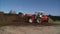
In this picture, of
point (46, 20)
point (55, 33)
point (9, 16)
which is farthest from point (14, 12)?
point (55, 33)

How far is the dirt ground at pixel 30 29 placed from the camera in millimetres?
1915

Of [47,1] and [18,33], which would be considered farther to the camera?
[47,1]

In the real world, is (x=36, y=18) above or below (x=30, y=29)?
above

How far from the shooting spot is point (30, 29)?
6.42 ft

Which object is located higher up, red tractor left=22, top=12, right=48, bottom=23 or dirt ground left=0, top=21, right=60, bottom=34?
red tractor left=22, top=12, right=48, bottom=23

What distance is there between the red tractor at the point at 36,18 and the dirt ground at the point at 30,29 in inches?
3.6

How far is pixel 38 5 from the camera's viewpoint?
2012 millimetres

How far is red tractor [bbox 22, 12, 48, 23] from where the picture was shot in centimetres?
197

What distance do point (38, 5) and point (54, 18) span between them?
320 mm

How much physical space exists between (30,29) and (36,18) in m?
0.19

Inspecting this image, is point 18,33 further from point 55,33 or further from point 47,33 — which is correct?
point 55,33

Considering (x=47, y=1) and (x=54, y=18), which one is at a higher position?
(x=47, y=1)

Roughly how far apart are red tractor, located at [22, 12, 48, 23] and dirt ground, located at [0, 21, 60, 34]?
0.30 ft

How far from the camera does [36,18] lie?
1.99m
